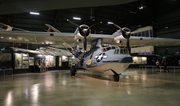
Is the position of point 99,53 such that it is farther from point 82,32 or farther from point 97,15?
point 97,15

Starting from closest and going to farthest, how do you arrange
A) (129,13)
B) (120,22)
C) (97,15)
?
(97,15) → (129,13) → (120,22)

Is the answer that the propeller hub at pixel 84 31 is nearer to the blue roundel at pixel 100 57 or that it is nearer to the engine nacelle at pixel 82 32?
the engine nacelle at pixel 82 32

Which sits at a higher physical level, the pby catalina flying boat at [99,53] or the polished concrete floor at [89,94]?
the pby catalina flying boat at [99,53]

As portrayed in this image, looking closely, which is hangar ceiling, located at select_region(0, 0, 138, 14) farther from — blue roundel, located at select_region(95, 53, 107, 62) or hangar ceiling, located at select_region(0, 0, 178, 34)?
hangar ceiling, located at select_region(0, 0, 178, 34)

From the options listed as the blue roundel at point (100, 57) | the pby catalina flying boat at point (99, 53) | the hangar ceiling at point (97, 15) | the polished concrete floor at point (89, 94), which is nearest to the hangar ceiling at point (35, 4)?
the polished concrete floor at point (89, 94)

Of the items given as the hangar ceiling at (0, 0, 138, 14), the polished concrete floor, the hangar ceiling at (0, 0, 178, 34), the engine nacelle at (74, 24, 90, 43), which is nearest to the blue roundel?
the engine nacelle at (74, 24, 90, 43)

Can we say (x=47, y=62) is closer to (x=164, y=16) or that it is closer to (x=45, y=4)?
(x=45, y=4)

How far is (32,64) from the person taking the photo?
56.1 ft

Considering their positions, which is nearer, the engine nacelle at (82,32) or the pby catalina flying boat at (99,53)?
the pby catalina flying boat at (99,53)

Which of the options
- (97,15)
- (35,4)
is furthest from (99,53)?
(97,15)

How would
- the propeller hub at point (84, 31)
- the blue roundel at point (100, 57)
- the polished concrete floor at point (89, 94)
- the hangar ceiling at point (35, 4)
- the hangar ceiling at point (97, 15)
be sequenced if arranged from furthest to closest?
1. the hangar ceiling at point (97, 15)
2. the propeller hub at point (84, 31)
3. the blue roundel at point (100, 57)
4. the polished concrete floor at point (89, 94)
5. the hangar ceiling at point (35, 4)

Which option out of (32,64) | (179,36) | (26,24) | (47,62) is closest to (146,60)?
(179,36)

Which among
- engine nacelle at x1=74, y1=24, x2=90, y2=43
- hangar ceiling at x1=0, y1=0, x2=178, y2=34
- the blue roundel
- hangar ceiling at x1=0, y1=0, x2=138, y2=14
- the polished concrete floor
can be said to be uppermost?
hangar ceiling at x1=0, y1=0, x2=178, y2=34

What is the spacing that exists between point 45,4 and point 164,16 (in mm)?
23999
